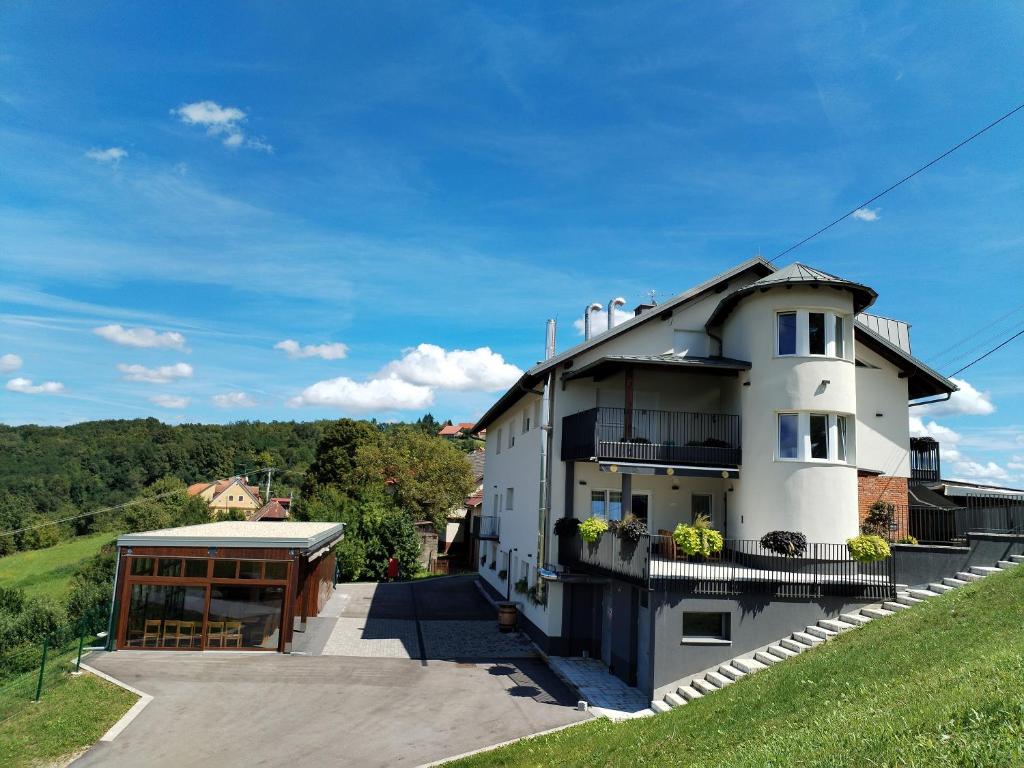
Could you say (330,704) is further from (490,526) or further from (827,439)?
(490,526)

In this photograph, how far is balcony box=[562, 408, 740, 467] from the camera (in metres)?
18.4

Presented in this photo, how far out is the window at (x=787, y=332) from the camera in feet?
60.6

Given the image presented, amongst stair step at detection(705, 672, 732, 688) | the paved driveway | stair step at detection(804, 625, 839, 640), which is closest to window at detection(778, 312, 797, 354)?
stair step at detection(804, 625, 839, 640)

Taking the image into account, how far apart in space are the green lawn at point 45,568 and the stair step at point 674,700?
45746mm

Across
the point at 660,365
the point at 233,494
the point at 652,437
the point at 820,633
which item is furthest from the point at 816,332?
the point at 233,494

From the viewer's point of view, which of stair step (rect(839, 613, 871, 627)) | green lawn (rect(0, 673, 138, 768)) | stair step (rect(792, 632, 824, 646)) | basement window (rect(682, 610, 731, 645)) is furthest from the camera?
basement window (rect(682, 610, 731, 645))

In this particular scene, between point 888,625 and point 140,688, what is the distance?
15.2 metres

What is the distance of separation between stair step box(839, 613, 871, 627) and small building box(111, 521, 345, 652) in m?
13.4

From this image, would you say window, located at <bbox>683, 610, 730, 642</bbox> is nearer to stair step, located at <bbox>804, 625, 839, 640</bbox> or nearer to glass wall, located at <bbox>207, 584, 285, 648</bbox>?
stair step, located at <bbox>804, 625, 839, 640</bbox>

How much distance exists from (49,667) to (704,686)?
1591 centimetres

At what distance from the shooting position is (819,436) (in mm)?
18172

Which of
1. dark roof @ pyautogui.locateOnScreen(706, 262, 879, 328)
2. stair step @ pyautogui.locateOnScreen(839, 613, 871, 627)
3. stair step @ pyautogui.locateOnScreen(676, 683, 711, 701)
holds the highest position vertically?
dark roof @ pyautogui.locateOnScreen(706, 262, 879, 328)

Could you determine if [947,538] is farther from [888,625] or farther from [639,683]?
[639,683]

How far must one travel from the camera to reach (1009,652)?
8359 mm
